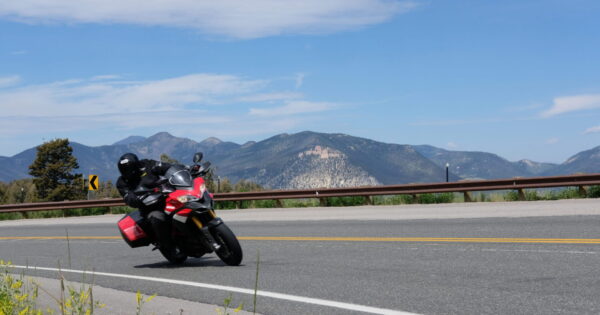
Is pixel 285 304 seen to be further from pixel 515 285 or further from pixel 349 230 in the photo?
pixel 349 230

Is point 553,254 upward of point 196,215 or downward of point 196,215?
downward

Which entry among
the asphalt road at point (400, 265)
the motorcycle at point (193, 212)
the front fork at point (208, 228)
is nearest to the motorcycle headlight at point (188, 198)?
the motorcycle at point (193, 212)

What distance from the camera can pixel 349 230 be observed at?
1465 cm

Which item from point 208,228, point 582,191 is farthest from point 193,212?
point 582,191

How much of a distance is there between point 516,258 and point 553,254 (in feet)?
1.92

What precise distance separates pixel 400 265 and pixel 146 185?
11.9ft

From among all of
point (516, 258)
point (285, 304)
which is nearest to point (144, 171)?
point (285, 304)

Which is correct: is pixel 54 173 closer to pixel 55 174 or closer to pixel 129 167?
pixel 55 174

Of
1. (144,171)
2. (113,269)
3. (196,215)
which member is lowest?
(113,269)

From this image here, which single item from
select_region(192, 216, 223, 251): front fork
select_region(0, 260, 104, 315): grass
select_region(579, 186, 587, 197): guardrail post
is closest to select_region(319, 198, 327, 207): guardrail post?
select_region(579, 186, 587, 197): guardrail post

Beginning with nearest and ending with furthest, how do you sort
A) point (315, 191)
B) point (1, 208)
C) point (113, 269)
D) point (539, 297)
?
point (539, 297)
point (113, 269)
point (315, 191)
point (1, 208)

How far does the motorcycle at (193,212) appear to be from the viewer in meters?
9.09

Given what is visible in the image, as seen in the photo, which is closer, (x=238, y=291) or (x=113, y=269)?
(x=238, y=291)

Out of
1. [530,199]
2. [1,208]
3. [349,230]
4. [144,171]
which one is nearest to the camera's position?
[144,171]
